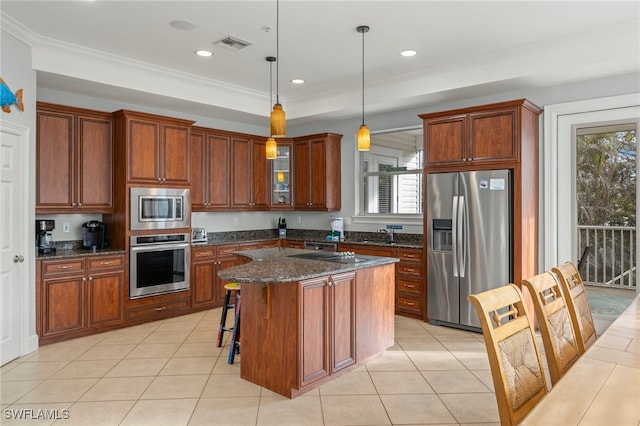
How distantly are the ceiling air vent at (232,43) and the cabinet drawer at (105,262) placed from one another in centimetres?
255

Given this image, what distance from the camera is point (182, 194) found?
17.7ft

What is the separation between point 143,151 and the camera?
5.04m

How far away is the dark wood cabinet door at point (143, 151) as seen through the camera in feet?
16.2

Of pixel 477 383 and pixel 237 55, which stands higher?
pixel 237 55

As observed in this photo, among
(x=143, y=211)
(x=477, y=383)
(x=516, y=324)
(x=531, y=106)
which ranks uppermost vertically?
(x=531, y=106)

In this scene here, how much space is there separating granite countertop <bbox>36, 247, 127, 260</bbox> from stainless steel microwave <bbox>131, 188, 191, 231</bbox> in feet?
1.13

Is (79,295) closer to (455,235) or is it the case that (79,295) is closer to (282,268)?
(282,268)

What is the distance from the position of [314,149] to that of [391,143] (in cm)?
115

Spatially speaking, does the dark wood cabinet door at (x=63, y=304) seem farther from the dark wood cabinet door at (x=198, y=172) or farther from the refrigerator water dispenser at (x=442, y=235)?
the refrigerator water dispenser at (x=442, y=235)

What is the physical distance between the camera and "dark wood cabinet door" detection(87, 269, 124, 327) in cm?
460

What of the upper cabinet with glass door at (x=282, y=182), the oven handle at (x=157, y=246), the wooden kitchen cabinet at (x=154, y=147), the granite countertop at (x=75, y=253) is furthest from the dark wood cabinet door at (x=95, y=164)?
the upper cabinet with glass door at (x=282, y=182)

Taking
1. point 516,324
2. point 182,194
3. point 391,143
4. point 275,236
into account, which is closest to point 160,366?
point 182,194

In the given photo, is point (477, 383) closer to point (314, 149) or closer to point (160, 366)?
point (160, 366)

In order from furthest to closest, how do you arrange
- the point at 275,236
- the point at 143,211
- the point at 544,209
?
the point at 275,236 < the point at 143,211 < the point at 544,209
